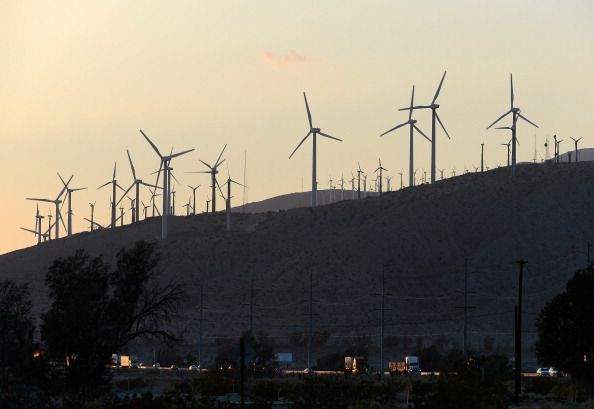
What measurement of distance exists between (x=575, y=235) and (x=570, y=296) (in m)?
107

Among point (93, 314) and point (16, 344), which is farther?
point (93, 314)

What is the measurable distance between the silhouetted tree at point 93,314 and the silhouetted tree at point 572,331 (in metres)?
20.9

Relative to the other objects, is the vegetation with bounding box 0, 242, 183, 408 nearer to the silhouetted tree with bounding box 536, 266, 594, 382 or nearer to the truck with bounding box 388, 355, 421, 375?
the silhouetted tree with bounding box 536, 266, 594, 382

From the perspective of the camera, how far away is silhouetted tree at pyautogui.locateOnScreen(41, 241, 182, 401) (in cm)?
5881

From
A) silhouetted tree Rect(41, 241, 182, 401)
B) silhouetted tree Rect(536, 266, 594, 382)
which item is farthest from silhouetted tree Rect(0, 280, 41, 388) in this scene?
silhouetted tree Rect(536, 266, 594, 382)

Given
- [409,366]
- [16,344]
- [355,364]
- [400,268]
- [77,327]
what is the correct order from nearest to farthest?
[16,344], [77,327], [355,364], [409,366], [400,268]

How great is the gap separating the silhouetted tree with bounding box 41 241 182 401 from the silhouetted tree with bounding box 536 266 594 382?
2086cm

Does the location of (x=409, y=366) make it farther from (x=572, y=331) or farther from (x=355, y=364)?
(x=572, y=331)

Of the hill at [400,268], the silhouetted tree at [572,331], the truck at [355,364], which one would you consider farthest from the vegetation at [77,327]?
the hill at [400,268]

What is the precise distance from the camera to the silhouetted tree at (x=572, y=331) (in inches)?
2827

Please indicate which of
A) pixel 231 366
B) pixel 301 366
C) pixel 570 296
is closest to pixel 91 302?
pixel 570 296

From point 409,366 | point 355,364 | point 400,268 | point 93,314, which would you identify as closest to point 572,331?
point 93,314

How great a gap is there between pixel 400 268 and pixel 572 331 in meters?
99.2

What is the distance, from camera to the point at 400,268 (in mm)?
171500
